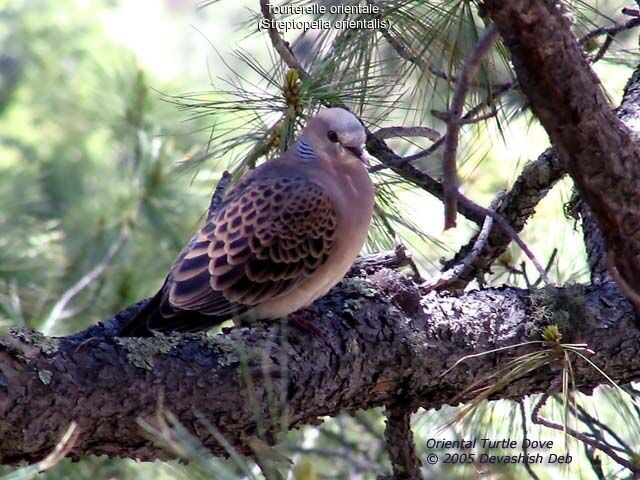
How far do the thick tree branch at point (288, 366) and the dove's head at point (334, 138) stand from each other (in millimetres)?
380

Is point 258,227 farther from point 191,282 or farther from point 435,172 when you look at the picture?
point 435,172

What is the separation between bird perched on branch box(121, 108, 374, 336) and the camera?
2.53 metres

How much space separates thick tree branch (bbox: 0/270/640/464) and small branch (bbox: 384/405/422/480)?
0.04 metres

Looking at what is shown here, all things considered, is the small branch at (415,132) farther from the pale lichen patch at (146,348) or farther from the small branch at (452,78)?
the pale lichen patch at (146,348)

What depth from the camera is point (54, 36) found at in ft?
27.8

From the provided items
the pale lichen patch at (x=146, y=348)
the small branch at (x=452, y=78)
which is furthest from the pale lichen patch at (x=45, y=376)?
the small branch at (x=452, y=78)

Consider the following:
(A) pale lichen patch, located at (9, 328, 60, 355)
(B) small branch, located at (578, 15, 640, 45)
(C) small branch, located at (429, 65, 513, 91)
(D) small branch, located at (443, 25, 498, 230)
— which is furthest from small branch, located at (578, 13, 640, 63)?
(A) pale lichen patch, located at (9, 328, 60, 355)

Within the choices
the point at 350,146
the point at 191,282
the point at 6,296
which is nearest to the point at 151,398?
the point at 191,282

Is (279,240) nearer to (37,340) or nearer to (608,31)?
(37,340)

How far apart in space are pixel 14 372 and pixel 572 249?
237 centimetres

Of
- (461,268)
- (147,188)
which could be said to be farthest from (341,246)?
(147,188)

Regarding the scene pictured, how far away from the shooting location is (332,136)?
8.82 ft

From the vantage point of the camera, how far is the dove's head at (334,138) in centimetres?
262

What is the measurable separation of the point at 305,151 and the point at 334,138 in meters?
0.10
